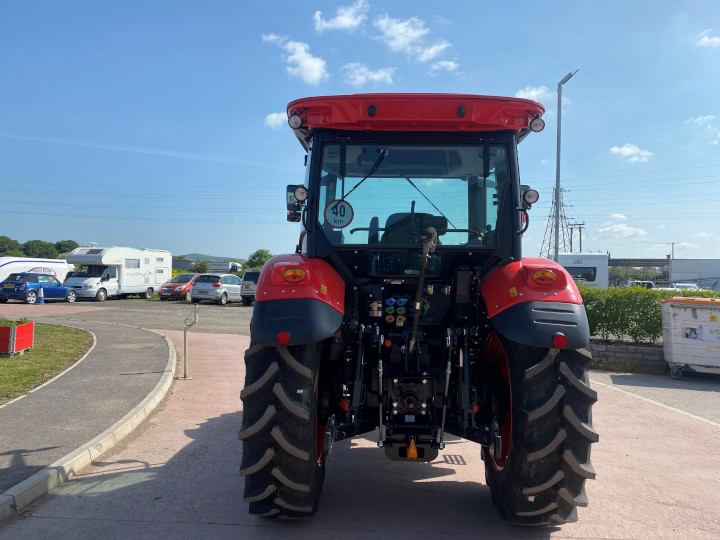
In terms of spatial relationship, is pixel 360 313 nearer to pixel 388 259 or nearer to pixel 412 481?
pixel 388 259

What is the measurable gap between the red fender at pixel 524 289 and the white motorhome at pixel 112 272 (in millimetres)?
29450

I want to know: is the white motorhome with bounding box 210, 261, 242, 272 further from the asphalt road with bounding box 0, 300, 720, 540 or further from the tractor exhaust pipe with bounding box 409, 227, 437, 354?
the tractor exhaust pipe with bounding box 409, 227, 437, 354

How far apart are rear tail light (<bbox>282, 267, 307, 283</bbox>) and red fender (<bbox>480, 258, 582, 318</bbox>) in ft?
4.22

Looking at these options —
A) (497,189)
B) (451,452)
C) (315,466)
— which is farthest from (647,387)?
(315,466)

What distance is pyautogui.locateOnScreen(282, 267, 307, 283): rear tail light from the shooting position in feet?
11.8

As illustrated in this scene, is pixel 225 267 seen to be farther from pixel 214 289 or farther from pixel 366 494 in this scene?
pixel 366 494

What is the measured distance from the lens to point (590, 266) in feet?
88.9

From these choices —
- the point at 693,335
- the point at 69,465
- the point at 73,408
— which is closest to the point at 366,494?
the point at 69,465

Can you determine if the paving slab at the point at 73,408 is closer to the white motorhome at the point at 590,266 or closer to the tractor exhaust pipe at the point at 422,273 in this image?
the tractor exhaust pipe at the point at 422,273

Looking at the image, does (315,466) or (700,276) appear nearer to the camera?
(315,466)

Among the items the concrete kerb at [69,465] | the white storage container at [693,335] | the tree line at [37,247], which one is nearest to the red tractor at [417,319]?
the concrete kerb at [69,465]

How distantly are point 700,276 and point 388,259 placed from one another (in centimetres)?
5323

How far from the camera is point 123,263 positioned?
3095 cm

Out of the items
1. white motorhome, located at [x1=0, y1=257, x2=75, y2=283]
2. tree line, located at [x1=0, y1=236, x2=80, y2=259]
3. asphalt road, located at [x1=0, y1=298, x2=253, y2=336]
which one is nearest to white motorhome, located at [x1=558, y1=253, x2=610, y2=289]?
asphalt road, located at [x1=0, y1=298, x2=253, y2=336]
